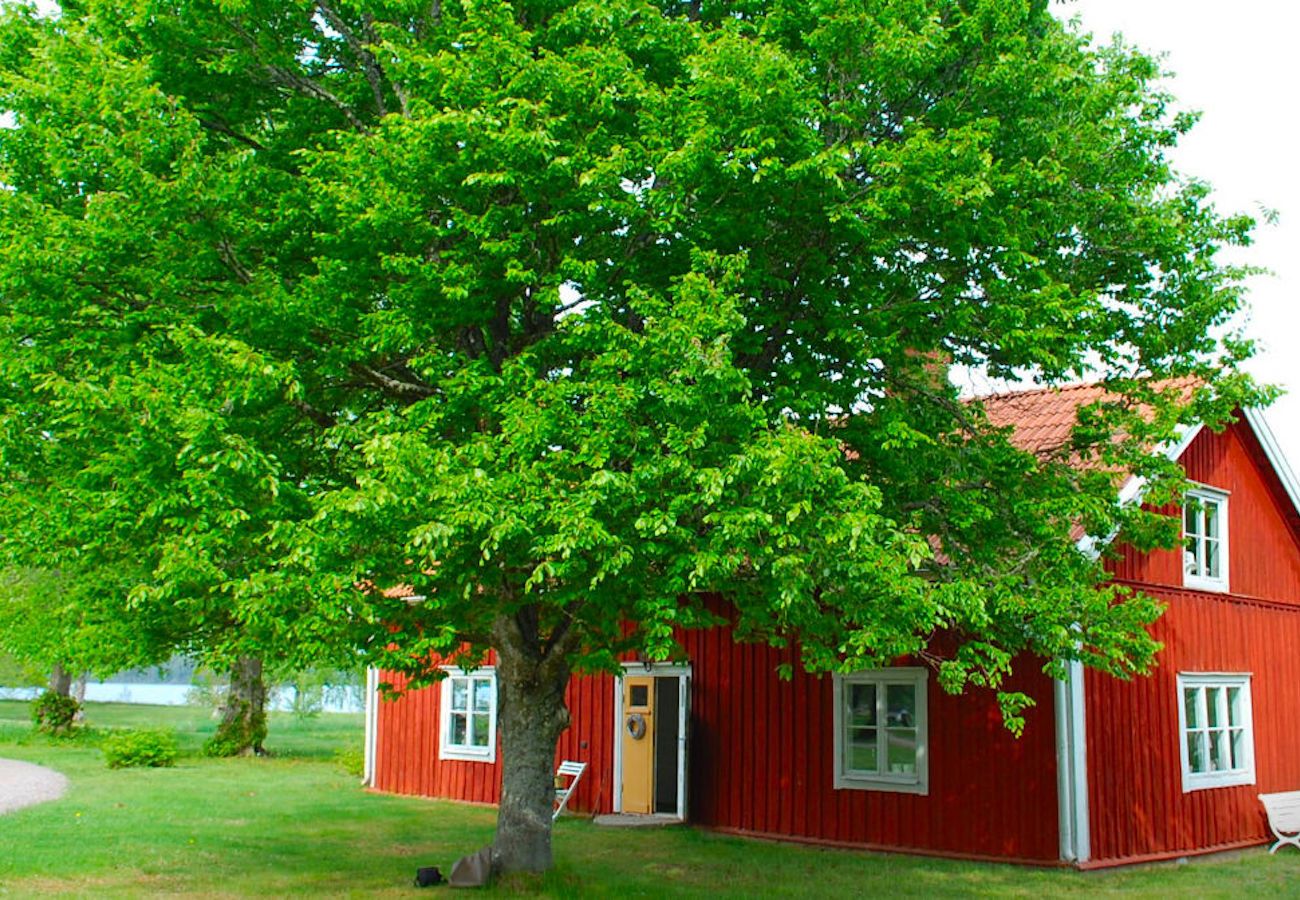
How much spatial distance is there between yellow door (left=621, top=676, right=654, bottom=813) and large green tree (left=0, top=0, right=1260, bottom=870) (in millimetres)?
6208

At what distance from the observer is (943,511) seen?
34.3 ft

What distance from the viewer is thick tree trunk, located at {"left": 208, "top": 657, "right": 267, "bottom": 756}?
2934 centimetres

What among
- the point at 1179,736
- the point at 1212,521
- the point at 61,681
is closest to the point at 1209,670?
the point at 1179,736

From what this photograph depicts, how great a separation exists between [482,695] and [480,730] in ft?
1.96

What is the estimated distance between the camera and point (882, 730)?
15023mm

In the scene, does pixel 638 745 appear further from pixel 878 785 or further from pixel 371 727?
pixel 371 727

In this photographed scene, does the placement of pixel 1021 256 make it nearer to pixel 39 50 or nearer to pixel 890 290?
pixel 890 290

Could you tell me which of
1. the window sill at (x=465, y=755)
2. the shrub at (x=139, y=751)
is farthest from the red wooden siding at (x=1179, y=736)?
the shrub at (x=139, y=751)

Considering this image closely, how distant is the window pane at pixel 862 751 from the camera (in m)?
15.1

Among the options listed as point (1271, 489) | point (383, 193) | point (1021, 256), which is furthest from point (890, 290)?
point (1271, 489)

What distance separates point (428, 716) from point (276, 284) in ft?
43.2

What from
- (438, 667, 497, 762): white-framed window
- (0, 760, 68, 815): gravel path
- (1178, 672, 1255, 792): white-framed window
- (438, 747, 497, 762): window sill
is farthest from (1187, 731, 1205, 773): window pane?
(0, 760, 68, 815): gravel path

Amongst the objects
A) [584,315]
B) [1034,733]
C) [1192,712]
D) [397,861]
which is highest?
[584,315]

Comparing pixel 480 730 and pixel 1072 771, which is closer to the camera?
pixel 1072 771
